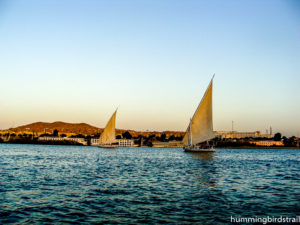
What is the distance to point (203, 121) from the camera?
55.8m

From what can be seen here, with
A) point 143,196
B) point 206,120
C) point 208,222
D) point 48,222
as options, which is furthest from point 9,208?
point 206,120

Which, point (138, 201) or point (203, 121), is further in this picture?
point (203, 121)

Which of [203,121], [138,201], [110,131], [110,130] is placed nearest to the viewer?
[138,201]

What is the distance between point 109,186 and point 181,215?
24.3 ft

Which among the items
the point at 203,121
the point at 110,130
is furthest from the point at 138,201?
the point at 110,130

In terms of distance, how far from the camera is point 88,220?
11055 millimetres

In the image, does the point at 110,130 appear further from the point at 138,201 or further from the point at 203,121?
the point at 138,201

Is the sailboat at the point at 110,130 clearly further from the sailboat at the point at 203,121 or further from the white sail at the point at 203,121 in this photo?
the white sail at the point at 203,121

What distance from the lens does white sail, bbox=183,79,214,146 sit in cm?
5456

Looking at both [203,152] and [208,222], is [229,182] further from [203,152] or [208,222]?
[203,152]

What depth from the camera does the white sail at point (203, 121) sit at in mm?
54562

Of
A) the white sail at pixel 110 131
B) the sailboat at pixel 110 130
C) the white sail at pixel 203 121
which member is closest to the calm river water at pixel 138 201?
the white sail at pixel 203 121

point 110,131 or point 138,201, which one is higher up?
point 110,131

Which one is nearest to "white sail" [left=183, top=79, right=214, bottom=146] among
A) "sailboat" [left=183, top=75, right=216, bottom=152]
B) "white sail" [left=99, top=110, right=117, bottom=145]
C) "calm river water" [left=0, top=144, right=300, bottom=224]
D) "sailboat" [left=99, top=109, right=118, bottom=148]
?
"sailboat" [left=183, top=75, right=216, bottom=152]
